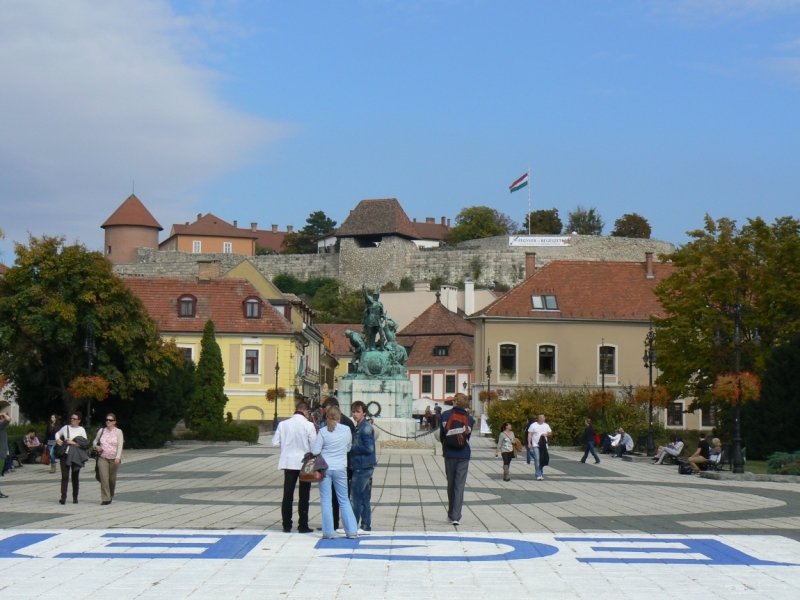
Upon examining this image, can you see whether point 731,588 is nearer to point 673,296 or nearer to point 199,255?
point 673,296

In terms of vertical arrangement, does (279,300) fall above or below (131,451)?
above

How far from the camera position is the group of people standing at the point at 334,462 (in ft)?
43.4

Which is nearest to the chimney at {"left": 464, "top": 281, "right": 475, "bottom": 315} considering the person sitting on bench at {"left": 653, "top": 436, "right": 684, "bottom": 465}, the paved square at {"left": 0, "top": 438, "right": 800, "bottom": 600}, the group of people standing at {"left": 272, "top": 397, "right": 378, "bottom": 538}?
the person sitting on bench at {"left": 653, "top": 436, "right": 684, "bottom": 465}

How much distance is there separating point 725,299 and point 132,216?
104166mm

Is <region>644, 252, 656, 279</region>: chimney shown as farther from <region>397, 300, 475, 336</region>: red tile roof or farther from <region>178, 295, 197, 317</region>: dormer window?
<region>178, 295, 197, 317</region>: dormer window

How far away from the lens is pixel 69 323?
37.0 metres

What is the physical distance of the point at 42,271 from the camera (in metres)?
37.8

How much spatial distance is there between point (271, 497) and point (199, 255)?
121 m

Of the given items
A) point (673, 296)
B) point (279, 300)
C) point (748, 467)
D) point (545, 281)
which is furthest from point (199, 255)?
point (748, 467)

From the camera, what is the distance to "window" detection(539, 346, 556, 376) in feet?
204

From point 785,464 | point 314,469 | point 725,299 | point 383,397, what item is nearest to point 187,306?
point 383,397

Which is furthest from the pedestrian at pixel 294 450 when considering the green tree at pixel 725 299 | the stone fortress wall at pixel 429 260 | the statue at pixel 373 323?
the stone fortress wall at pixel 429 260

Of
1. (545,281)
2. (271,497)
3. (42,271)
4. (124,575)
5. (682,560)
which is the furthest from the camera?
(545,281)

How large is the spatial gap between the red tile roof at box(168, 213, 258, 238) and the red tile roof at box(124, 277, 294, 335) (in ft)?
286
